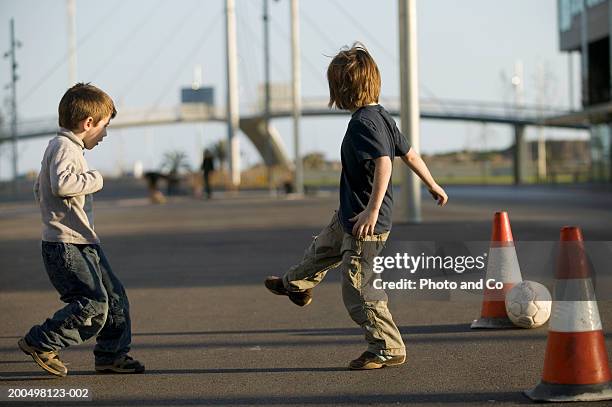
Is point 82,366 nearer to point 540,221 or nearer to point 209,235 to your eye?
point 209,235

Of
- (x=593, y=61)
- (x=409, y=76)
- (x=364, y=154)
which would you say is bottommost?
(x=364, y=154)

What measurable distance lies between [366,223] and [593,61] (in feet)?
158

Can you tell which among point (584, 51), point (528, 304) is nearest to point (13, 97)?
point (584, 51)

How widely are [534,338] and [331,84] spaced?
2.15 metres

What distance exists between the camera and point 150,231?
19781mm

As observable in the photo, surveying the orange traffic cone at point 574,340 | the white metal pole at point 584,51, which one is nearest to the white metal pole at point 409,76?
the orange traffic cone at point 574,340

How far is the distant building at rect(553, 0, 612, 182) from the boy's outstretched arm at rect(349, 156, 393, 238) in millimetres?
41684

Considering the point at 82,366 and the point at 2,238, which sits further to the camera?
the point at 2,238

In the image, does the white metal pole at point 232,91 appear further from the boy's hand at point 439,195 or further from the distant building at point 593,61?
the boy's hand at point 439,195

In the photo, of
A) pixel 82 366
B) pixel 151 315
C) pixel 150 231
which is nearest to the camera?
pixel 82 366

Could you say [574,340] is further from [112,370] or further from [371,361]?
[112,370]

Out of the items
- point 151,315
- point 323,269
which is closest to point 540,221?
point 151,315

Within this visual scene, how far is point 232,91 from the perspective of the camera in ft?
167

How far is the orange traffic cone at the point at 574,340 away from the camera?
493cm
